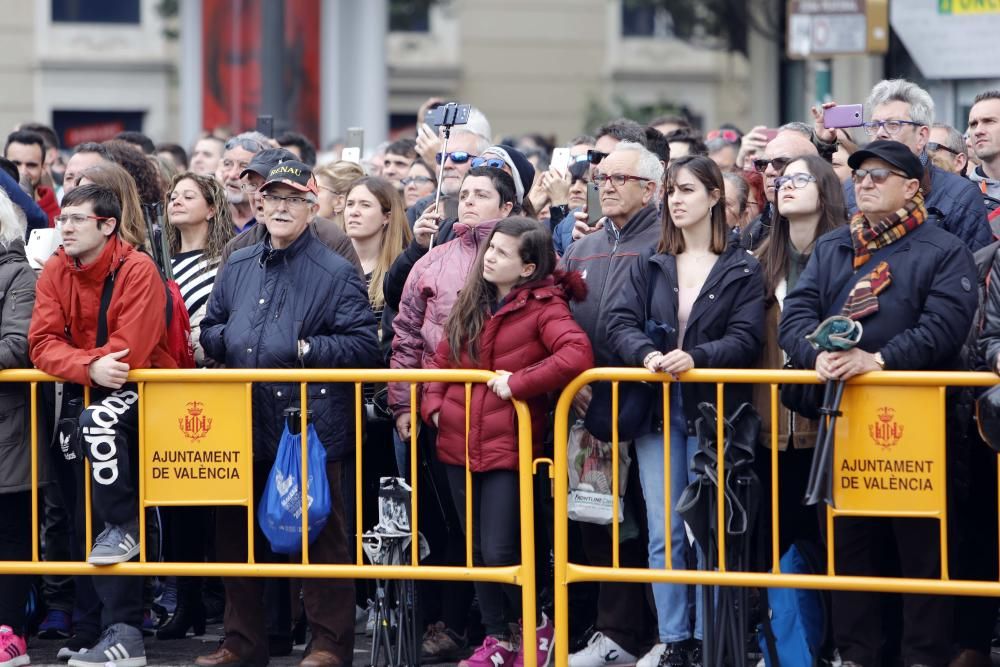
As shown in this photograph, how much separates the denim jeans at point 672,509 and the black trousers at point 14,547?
106 inches

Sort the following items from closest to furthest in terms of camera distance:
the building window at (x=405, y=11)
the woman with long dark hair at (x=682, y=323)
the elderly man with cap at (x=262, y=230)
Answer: the woman with long dark hair at (x=682, y=323) < the elderly man with cap at (x=262, y=230) < the building window at (x=405, y=11)

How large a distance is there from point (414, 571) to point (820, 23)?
6.40 metres

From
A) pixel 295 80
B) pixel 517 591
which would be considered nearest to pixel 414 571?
pixel 517 591

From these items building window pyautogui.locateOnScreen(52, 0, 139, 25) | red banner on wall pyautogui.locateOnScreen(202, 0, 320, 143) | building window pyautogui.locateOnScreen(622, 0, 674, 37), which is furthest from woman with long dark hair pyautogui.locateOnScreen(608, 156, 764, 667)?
building window pyautogui.locateOnScreen(52, 0, 139, 25)

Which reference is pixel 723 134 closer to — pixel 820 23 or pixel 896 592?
pixel 820 23

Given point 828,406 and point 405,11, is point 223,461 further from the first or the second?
point 405,11

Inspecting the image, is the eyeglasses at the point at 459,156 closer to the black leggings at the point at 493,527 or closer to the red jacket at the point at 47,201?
the black leggings at the point at 493,527

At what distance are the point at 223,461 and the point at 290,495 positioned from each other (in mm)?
315

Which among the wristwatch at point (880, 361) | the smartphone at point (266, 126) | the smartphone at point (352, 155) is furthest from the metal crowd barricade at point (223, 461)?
the smartphone at point (266, 126)

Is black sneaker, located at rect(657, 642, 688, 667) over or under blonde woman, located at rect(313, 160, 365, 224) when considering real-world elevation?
under

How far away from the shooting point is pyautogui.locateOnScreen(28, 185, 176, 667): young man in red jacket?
23.0 ft

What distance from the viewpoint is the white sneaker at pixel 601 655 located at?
7.20m

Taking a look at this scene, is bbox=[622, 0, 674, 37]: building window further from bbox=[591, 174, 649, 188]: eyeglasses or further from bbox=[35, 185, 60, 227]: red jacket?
bbox=[591, 174, 649, 188]: eyeglasses

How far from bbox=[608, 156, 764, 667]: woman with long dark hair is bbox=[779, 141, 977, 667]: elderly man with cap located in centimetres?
25
